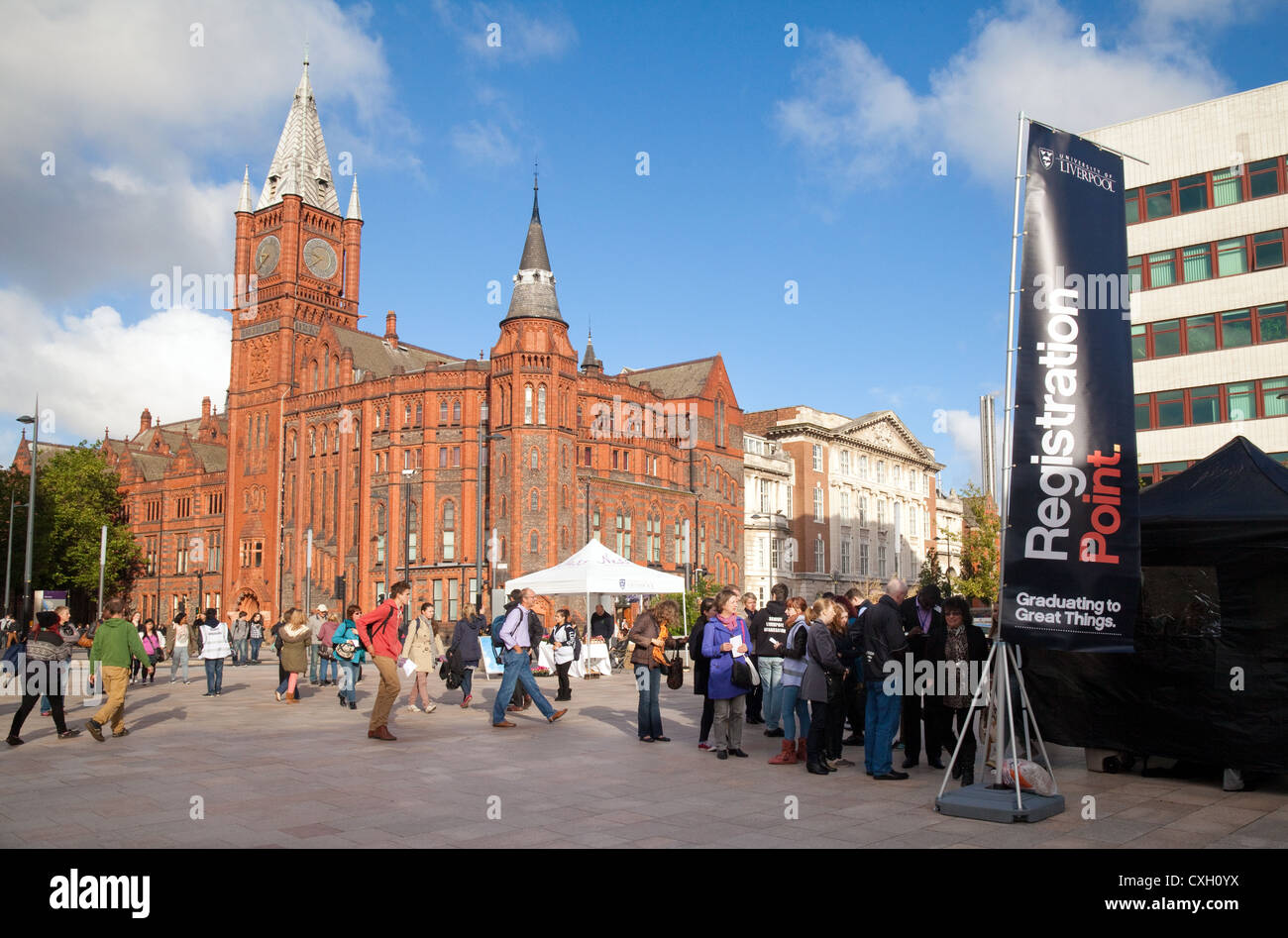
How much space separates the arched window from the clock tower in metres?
15.2

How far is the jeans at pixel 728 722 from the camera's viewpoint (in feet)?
38.6

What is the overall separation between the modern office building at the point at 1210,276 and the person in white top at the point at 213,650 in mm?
27472

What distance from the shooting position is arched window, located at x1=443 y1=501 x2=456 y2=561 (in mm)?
58406

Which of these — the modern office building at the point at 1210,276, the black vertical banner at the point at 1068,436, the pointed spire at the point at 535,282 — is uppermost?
the pointed spire at the point at 535,282

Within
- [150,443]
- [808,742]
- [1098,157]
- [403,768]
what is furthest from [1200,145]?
[150,443]

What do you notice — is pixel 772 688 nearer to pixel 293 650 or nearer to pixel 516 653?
pixel 516 653

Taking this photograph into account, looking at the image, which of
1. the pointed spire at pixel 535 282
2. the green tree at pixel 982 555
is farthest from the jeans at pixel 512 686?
the pointed spire at pixel 535 282

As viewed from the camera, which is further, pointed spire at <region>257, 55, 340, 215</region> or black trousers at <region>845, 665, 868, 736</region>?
pointed spire at <region>257, 55, 340, 215</region>

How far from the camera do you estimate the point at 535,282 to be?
Answer: 189ft

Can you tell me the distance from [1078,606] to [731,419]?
62932mm

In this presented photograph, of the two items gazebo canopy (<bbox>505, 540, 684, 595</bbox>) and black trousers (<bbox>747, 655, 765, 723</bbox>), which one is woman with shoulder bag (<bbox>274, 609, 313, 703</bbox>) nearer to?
gazebo canopy (<bbox>505, 540, 684, 595</bbox>)

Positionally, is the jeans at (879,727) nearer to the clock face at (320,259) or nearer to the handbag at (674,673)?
the handbag at (674,673)

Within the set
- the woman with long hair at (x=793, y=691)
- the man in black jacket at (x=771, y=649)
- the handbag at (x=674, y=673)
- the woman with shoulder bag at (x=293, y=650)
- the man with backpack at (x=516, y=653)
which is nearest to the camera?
the woman with long hair at (x=793, y=691)

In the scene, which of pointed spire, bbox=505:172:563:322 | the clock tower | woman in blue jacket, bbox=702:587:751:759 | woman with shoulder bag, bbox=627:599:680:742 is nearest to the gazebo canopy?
woman with shoulder bag, bbox=627:599:680:742
